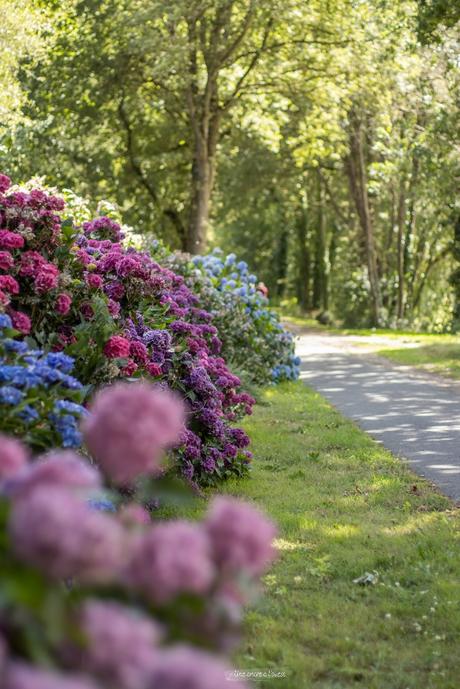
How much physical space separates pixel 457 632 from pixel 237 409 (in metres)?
5.82

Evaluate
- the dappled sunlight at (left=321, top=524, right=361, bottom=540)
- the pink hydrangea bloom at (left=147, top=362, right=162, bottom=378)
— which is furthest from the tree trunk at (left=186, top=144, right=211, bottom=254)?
the dappled sunlight at (left=321, top=524, right=361, bottom=540)

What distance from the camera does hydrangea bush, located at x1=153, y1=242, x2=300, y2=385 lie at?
14297 mm

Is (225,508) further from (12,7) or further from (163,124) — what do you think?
(163,124)

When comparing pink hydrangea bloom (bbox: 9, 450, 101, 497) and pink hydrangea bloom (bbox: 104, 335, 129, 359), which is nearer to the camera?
pink hydrangea bloom (bbox: 9, 450, 101, 497)

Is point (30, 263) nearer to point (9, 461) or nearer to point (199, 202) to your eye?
point (9, 461)

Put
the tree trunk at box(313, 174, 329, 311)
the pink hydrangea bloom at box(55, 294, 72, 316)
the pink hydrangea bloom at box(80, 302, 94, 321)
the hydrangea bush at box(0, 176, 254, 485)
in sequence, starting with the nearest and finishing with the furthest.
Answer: the hydrangea bush at box(0, 176, 254, 485)
the pink hydrangea bloom at box(55, 294, 72, 316)
the pink hydrangea bloom at box(80, 302, 94, 321)
the tree trunk at box(313, 174, 329, 311)

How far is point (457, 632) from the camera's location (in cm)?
480

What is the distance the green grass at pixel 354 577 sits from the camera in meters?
4.44

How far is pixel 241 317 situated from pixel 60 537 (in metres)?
13.5

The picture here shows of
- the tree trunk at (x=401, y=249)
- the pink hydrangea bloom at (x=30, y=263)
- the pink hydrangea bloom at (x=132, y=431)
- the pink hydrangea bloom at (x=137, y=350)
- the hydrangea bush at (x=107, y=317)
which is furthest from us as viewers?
the tree trunk at (x=401, y=249)

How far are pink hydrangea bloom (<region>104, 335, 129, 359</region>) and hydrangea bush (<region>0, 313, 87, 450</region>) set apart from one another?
3.94 ft

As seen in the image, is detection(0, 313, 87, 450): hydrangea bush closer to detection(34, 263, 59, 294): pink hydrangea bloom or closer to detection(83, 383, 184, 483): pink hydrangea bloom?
detection(34, 263, 59, 294): pink hydrangea bloom

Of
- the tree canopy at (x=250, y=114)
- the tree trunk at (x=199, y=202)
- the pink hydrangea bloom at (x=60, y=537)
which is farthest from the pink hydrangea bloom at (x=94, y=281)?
the tree trunk at (x=199, y=202)

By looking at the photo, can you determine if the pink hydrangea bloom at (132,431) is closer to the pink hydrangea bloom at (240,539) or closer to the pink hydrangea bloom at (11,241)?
the pink hydrangea bloom at (240,539)
